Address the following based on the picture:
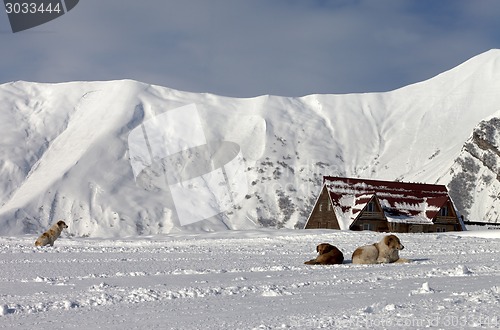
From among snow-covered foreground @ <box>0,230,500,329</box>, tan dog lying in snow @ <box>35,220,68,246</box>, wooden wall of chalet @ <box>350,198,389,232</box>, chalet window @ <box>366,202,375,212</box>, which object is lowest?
wooden wall of chalet @ <box>350,198,389,232</box>

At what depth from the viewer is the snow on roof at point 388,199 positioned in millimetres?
61438

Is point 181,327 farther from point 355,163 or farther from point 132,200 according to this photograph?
point 355,163

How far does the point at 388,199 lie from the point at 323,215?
654 centimetres

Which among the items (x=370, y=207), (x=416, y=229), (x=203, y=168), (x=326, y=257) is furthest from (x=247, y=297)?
(x=203, y=168)

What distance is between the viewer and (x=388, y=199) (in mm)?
62781

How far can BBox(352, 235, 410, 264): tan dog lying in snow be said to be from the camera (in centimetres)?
1730

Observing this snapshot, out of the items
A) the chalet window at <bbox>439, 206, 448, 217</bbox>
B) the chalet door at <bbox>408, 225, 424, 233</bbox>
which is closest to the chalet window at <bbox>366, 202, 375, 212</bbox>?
the chalet door at <bbox>408, 225, 424, 233</bbox>

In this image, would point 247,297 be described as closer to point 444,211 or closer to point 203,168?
point 444,211

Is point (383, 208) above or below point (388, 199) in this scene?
below

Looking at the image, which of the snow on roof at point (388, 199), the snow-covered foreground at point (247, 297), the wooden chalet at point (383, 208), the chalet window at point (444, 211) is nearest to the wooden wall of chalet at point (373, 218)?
the wooden chalet at point (383, 208)

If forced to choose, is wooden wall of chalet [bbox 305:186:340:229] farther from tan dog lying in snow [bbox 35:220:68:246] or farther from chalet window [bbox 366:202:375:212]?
tan dog lying in snow [bbox 35:220:68:246]

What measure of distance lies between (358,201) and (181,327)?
183 ft

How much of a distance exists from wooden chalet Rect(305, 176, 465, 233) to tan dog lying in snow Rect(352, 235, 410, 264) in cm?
4299

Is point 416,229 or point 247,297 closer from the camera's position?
point 247,297
